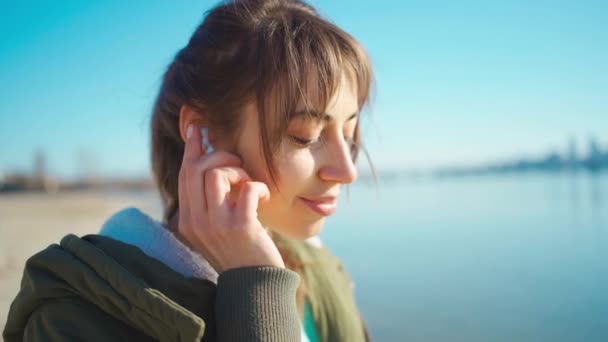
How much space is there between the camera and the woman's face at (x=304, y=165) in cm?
151

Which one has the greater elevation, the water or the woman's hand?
the woman's hand

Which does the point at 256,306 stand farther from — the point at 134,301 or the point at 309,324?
the point at 309,324

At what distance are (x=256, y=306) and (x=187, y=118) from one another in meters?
0.92

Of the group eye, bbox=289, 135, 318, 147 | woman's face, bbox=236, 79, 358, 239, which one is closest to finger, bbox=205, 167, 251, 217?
woman's face, bbox=236, 79, 358, 239

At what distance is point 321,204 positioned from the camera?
1.59 metres

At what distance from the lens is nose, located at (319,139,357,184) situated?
5.12ft

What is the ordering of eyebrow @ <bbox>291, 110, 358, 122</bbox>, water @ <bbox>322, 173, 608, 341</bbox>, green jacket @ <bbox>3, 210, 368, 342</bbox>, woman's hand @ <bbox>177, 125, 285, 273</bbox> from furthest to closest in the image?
1. water @ <bbox>322, 173, 608, 341</bbox>
2. eyebrow @ <bbox>291, 110, 358, 122</bbox>
3. woman's hand @ <bbox>177, 125, 285, 273</bbox>
4. green jacket @ <bbox>3, 210, 368, 342</bbox>

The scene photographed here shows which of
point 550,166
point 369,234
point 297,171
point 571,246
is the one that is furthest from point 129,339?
point 550,166

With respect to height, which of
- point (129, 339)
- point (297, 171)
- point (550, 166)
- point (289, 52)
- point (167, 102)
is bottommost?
point (550, 166)

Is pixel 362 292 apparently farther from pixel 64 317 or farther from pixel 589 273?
pixel 64 317

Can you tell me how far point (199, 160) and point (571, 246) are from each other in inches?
408

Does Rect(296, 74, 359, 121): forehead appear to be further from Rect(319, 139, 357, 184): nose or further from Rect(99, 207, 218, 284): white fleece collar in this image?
Rect(99, 207, 218, 284): white fleece collar

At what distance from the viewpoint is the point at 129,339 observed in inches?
46.8

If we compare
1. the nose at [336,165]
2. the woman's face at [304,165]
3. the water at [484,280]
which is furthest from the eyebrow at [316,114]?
the water at [484,280]
